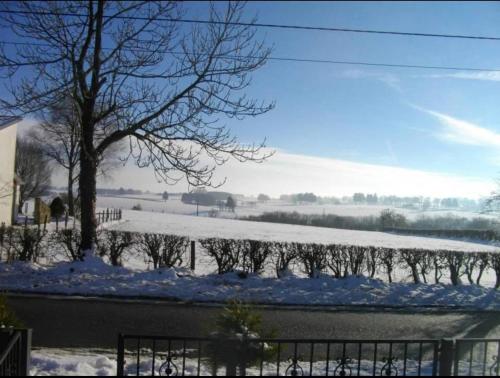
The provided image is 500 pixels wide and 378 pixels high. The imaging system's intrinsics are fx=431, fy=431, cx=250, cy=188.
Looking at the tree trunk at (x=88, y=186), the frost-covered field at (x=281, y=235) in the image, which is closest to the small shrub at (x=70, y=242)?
the tree trunk at (x=88, y=186)

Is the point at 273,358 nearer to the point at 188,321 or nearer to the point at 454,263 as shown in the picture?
the point at 188,321

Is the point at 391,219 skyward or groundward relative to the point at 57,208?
groundward

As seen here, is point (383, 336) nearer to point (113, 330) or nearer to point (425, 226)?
point (113, 330)

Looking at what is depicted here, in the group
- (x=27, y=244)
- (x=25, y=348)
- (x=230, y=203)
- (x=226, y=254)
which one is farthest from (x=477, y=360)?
(x=230, y=203)

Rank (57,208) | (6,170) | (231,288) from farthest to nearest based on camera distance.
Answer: (57,208), (6,170), (231,288)

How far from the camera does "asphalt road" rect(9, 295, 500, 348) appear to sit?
769cm

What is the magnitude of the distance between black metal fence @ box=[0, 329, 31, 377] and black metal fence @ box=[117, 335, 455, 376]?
3.64 feet

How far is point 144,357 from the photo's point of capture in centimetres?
647

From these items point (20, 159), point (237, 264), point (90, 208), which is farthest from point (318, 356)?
point (20, 159)

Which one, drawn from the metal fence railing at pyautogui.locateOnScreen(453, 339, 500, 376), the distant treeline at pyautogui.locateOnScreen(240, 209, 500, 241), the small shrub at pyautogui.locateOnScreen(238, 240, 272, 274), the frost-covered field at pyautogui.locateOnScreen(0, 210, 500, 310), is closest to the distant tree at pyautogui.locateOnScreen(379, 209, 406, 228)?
the distant treeline at pyautogui.locateOnScreen(240, 209, 500, 241)

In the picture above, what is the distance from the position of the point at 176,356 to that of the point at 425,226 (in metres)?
73.8

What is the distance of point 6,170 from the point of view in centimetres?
2805

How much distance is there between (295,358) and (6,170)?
28509 mm

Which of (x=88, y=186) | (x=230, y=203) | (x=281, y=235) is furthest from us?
(x=230, y=203)
